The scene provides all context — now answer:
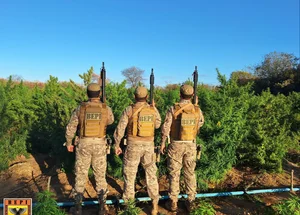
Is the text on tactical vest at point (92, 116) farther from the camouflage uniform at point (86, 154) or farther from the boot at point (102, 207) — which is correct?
the boot at point (102, 207)

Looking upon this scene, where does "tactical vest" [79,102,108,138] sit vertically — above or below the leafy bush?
above

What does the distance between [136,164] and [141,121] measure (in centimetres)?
75

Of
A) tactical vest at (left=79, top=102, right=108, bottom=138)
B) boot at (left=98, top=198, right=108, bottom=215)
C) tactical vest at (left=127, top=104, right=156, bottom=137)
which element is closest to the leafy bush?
boot at (left=98, top=198, right=108, bottom=215)

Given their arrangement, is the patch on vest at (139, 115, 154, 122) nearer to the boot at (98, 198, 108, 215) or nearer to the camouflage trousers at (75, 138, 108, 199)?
the camouflage trousers at (75, 138, 108, 199)

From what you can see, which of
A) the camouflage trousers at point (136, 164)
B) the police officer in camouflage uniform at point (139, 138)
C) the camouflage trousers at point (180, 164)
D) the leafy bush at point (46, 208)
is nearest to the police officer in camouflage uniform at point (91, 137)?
the police officer in camouflage uniform at point (139, 138)

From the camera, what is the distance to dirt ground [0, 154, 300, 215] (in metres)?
5.25

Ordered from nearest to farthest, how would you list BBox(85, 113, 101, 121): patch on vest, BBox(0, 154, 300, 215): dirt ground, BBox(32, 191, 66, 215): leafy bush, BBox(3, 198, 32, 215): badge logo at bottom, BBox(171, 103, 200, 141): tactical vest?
1. BBox(3, 198, 32, 215): badge logo at bottom
2. BBox(32, 191, 66, 215): leafy bush
3. BBox(85, 113, 101, 121): patch on vest
4. BBox(171, 103, 200, 141): tactical vest
5. BBox(0, 154, 300, 215): dirt ground

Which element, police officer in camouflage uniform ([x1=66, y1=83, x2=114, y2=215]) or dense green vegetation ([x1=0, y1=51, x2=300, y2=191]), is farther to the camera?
dense green vegetation ([x1=0, y1=51, x2=300, y2=191])

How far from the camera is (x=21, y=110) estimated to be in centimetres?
775

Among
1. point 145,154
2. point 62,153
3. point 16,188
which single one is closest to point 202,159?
point 145,154

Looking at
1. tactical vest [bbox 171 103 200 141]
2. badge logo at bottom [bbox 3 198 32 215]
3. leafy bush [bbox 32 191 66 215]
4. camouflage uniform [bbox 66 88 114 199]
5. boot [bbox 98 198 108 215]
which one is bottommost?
boot [bbox 98 198 108 215]

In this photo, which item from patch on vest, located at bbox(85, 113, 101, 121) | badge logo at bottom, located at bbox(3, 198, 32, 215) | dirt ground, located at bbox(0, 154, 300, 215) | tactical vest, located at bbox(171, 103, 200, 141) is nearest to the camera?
badge logo at bottom, located at bbox(3, 198, 32, 215)

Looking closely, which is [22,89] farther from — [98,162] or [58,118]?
[98,162]

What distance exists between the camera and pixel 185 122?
4.83 meters
